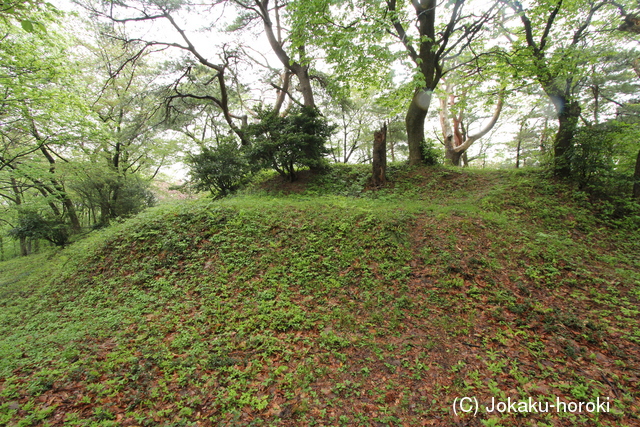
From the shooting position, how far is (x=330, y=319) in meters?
3.91

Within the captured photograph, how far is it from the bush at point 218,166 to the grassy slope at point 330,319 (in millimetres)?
3268

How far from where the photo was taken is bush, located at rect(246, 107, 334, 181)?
28.9 ft

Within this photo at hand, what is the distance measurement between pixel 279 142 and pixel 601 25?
11036mm

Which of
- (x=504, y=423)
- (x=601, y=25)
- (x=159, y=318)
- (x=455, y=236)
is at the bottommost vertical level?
(x=504, y=423)

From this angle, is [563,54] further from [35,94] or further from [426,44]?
[35,94]

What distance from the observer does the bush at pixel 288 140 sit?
347 inches

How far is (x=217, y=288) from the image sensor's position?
471 cm

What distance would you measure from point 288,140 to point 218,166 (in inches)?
132

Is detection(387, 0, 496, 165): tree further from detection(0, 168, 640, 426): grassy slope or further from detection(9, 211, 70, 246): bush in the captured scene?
detection(9, 211, 70, 246): bush

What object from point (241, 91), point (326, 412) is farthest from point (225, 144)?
point (326, 412)

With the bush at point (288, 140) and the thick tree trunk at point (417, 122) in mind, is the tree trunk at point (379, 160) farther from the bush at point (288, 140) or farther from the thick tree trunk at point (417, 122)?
the bush at point (288, 140)

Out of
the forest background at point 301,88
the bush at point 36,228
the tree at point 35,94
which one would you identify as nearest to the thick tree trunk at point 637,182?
the forest background at point 301,88

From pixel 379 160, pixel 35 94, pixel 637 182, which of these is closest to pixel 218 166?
pixel 35 94

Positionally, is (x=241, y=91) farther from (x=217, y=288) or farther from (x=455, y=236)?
(x=455, y=236)
